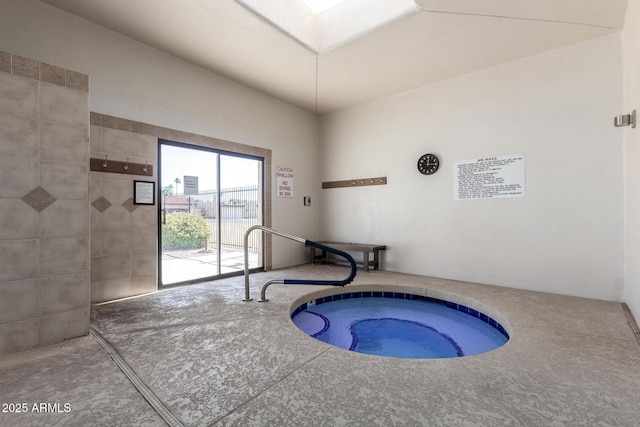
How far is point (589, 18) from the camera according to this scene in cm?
295

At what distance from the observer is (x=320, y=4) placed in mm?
3445

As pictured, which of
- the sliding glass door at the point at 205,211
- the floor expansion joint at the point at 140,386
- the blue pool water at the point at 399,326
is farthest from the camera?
the sliding glass door at the point at 205,211

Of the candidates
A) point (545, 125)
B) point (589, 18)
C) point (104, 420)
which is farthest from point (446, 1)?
point (104, 420)

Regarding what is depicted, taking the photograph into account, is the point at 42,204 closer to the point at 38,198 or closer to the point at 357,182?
the point at 38,198

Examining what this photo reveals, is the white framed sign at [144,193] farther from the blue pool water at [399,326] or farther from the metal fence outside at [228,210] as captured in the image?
the blue pool water at [399,326]

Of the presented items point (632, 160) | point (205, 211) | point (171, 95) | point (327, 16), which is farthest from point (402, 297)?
point (171, 95)

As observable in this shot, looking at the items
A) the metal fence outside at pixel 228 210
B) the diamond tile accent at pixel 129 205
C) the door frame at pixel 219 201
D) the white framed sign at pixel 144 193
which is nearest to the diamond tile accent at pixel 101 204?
the diamond tile accent at pixel 129 205

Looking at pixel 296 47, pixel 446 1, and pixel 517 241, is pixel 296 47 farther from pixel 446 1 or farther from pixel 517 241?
pixel 517 241

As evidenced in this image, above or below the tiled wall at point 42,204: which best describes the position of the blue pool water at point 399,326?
below

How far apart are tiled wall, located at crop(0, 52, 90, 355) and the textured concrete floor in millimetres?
226

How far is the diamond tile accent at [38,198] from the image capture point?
6.86ft

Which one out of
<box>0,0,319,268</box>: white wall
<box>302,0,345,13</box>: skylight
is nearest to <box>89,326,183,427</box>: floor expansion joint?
<box>0,0,319,268</box>: white wall

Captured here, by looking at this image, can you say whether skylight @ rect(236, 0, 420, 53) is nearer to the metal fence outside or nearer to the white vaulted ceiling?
the white vaulted ceiling

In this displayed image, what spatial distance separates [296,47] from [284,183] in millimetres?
2336
